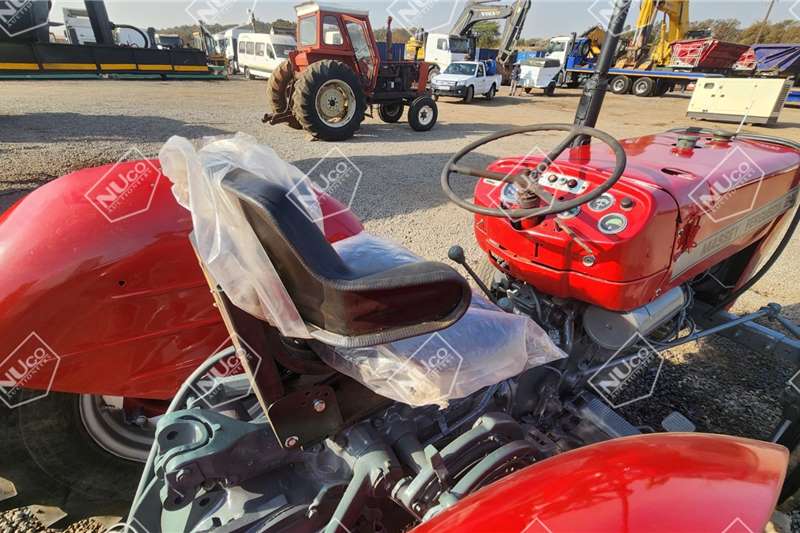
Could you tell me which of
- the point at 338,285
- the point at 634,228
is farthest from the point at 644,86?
the point at 338,285

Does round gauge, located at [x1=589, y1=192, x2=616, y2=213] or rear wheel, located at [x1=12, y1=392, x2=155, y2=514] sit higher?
round gauge, located at [x1=589, y1=192, x2=616, y2=213]

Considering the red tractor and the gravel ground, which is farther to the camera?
the red tractor

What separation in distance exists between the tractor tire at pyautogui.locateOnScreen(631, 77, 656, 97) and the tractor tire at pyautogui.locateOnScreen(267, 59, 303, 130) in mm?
14936

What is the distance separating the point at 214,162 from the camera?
92 centimetres

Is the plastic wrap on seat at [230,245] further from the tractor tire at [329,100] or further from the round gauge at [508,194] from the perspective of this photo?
the tractor tire at [329,100]

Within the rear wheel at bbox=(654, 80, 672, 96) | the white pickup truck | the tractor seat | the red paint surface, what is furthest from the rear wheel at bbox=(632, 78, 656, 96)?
the tractor seat

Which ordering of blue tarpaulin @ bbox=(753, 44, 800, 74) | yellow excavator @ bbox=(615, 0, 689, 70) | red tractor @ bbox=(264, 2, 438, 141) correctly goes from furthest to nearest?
yellow excavator @ bbox=(615, 0, 689, 70) → blue tarpaulin @ bbox=(753, 44, 800, 74) → red tractor @ bbox=(264, 2, 438, 141)

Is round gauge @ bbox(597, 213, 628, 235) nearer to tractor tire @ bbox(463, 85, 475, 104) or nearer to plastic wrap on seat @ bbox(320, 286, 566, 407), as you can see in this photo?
plastic wrap on seat @ bbox(320, 286, 566, 407)

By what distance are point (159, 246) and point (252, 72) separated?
23.2m

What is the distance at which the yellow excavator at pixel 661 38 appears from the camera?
53.1 ft

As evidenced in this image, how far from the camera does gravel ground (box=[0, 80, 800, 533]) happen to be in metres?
2.40

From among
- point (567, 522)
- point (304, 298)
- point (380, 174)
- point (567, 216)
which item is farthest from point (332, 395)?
point (380, 174)

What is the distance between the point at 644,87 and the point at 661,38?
82.7 inches

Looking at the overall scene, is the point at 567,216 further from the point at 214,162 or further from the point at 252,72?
the point at 252,72
